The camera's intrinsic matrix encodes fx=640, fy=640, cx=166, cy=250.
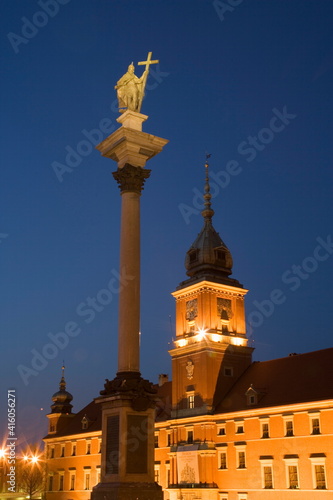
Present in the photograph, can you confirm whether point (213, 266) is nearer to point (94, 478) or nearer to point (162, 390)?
point (162, 390)

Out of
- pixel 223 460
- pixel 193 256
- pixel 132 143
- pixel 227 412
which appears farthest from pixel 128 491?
pixel 193 256

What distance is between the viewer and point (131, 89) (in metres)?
28.1

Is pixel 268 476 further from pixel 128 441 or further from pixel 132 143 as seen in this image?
pixel 132 143

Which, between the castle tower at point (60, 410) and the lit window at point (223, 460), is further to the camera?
the castle tower at point (60, 410)

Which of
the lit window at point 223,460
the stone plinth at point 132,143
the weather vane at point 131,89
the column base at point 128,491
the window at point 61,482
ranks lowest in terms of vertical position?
the column base at point 128,491

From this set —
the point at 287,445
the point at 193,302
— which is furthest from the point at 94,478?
the point at 287,445

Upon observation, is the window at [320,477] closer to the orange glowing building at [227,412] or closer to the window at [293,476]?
the orange glowing building at [227,412]

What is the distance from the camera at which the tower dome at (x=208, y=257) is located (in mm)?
66750

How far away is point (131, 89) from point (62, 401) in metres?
68.6

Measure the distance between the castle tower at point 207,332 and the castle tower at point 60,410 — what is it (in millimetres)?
28055

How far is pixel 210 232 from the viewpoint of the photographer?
6938 cm

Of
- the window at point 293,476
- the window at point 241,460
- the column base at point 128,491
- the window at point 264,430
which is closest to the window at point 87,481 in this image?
the window at point 241,460

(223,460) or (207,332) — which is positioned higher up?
(207,332)

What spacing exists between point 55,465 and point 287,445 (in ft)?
135
